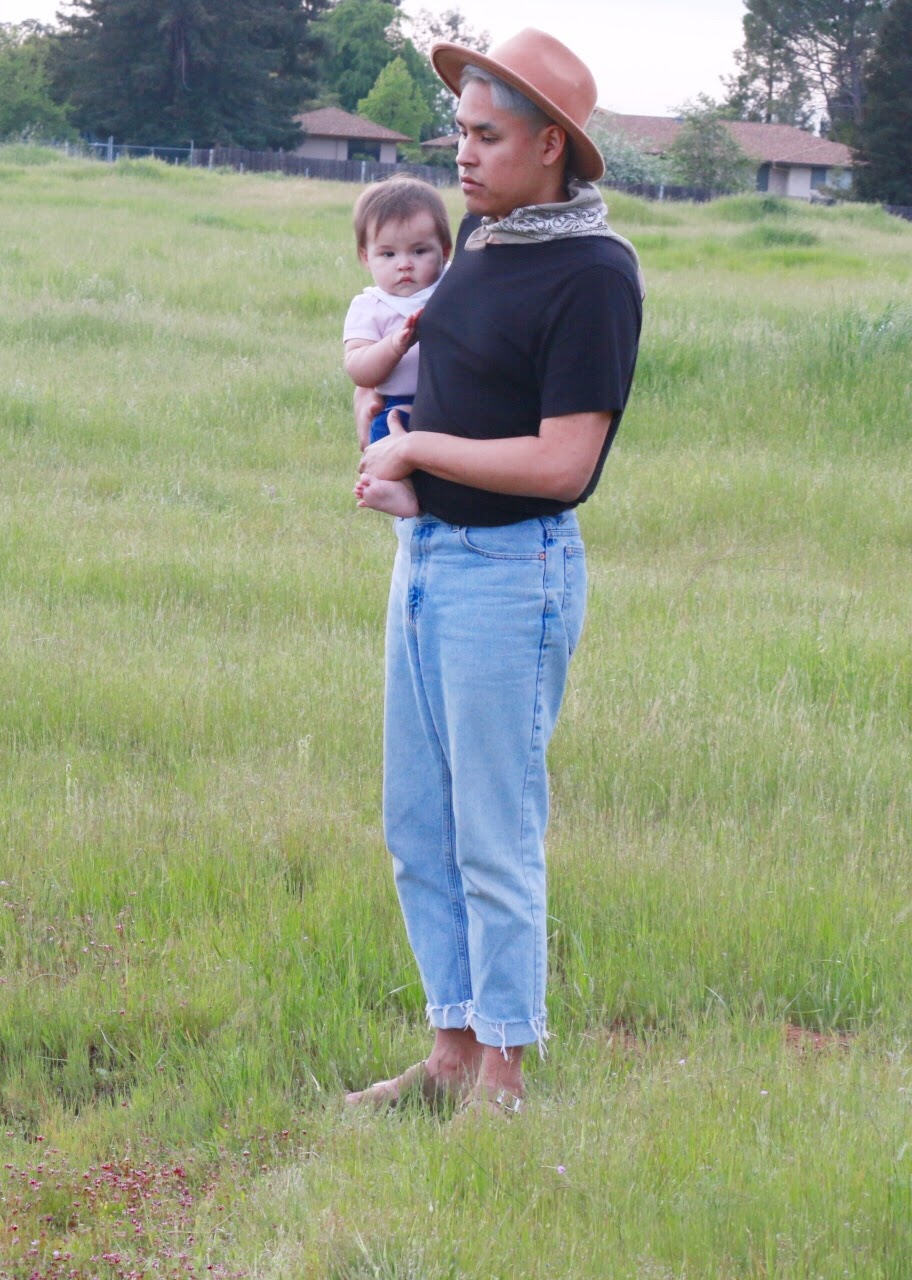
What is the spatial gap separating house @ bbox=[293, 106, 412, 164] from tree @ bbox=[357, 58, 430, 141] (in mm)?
712

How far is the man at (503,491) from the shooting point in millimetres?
2666

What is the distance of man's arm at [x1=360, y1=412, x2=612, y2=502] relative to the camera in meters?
2.67

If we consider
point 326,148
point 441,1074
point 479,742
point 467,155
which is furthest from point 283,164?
point 479,742

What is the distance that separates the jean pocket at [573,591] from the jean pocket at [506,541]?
76 mm

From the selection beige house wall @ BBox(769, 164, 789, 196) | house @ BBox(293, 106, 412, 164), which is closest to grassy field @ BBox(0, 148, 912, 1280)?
house @ BBox(293, 106, 412, 164)

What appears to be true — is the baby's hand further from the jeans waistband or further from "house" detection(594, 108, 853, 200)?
"house" detection(594, 108, 853, 200)

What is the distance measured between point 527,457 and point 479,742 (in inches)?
22.3

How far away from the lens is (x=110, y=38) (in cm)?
6022

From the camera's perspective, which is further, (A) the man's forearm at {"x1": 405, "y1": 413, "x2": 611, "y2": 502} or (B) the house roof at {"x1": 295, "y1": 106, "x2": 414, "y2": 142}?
(B) the house roof at {"x1": 295, "y1": 106, "x2": 414, "y2": 142}

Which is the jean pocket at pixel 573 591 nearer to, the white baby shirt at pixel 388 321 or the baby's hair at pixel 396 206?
the white baby shirt at pixel 388 321

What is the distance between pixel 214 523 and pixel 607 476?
2874mm

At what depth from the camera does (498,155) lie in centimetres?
271

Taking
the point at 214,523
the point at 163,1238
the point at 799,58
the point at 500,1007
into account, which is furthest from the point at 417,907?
the point at 799,58

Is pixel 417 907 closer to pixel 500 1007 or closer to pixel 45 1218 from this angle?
Answer: pixel 500 1007
